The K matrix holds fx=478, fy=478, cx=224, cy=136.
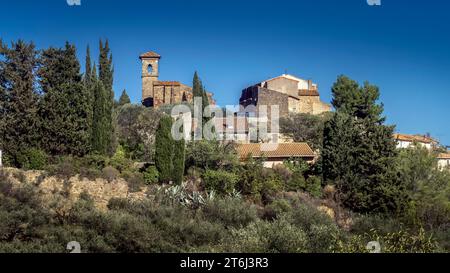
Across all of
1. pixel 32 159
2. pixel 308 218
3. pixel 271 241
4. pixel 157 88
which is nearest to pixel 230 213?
pixel 308 218

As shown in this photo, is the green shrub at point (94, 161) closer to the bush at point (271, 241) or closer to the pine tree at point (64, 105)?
the pine tree at point (64, 105)

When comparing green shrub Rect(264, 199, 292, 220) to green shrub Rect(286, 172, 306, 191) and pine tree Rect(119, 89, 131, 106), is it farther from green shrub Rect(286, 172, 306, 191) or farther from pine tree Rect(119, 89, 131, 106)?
pine tree Rect(119, 89, 131, 106)

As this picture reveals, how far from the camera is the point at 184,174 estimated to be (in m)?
30.6

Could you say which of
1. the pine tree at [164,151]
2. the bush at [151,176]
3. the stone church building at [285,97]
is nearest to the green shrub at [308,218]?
the pine tree at [164,151]

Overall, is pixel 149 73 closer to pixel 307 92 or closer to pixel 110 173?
pixel 307 92

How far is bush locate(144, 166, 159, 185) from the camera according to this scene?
93.4 ft

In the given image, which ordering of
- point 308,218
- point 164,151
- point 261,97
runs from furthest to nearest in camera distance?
point 261,97
point 164,151
point 308,218

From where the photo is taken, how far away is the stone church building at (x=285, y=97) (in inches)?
2352

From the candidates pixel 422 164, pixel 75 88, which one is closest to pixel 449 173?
pixel 422 164

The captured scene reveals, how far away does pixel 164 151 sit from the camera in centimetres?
2933

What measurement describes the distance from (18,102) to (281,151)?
18.4 m
